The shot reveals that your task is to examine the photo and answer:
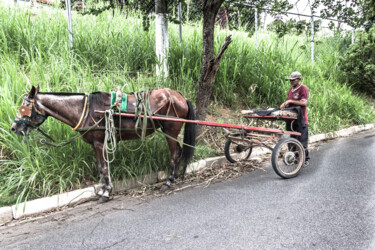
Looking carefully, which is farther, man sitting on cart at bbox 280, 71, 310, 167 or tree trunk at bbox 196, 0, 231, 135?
tree trunk at bbox 196, 0, 231, 135

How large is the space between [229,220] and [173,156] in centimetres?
147

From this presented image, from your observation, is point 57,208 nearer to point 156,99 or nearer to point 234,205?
point 156,99

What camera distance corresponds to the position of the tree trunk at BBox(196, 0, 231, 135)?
4930 millimetres

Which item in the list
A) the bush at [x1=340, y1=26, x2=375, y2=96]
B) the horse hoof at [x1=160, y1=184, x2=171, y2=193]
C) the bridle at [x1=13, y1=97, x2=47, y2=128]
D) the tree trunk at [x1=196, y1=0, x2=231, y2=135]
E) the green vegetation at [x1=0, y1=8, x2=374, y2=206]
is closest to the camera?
the bridle at [x1=13, y1=97, x2=47, y2=128]

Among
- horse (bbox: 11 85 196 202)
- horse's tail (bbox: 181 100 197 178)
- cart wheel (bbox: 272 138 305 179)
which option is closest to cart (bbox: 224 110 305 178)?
cart wheel (bbox: 272 138 305 179)

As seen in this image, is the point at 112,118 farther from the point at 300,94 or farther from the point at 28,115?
the point at 300,94

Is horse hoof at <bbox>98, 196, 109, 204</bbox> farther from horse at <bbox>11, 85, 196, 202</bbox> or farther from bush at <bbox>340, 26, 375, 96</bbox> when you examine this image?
bush at <bbox>340, 26, 375, 96</bbox>

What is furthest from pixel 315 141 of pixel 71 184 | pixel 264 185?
pixel 71 184

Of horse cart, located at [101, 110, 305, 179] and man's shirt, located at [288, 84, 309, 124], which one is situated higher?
man's shirt, located at [288, 84, 309, 124]

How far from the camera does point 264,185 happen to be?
403 cm

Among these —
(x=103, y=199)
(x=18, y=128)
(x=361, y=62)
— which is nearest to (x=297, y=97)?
(x=103, y=199)

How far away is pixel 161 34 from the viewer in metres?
5.68

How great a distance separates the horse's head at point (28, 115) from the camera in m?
3.09

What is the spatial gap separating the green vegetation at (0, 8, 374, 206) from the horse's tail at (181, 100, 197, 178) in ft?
1.27
